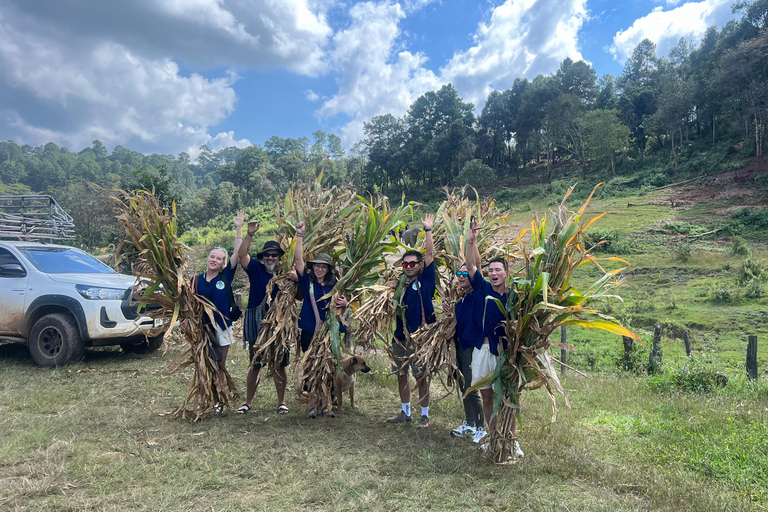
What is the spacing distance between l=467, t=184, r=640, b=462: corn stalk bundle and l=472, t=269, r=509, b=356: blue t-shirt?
8cm

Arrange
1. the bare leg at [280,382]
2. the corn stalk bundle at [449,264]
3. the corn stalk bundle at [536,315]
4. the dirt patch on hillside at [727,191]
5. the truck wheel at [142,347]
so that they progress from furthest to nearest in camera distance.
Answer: the dirt patch on hillside at [727,191], the truck wheel at [142,347], the bare leg at [280,382], the corn stalk bundle at [449,264], the corn stalk bundle at [536,315]

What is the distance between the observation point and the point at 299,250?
4359 millimetres

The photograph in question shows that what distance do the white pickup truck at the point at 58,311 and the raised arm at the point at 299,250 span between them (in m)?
2.93

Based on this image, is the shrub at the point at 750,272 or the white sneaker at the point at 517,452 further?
the shrub at the point at 750,272

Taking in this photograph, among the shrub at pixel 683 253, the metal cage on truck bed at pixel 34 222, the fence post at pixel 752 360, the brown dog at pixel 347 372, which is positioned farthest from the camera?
the shrub at pixel 683 253

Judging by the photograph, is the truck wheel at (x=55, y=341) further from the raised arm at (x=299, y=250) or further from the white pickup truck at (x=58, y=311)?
the raised arm at (x=299, y=250)

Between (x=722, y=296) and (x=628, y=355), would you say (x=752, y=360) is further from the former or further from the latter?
(x=722, y=296)

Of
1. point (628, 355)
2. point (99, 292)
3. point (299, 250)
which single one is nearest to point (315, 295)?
point (299, 250)

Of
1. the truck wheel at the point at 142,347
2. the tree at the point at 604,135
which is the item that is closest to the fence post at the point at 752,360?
the truck wheel at the point at 142,347

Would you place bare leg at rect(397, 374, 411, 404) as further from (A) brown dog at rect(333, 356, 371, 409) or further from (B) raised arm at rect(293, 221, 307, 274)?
(B) raised arm at rect(293, 221, 307, 274)

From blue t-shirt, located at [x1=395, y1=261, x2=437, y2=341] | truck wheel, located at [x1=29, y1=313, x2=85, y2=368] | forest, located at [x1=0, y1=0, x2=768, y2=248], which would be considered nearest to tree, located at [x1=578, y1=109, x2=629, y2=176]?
forest, located at [x1=0, y1=0, x2=768, y2=248]

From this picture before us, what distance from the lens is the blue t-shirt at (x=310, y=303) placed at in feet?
14.7

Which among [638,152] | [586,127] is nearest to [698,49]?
[638,152]

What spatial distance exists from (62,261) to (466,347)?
6.42 meters
